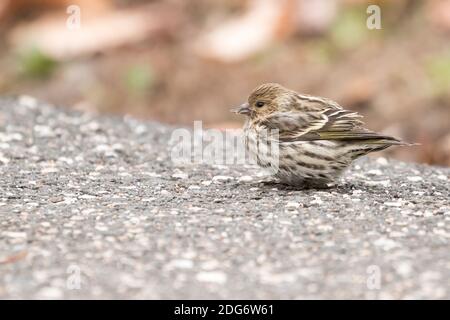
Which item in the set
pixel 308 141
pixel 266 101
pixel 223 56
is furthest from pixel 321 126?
pixel 223 56

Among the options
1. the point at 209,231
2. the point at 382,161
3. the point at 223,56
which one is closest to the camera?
the point at 209,231

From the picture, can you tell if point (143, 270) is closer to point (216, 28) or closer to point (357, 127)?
point (357, 127)

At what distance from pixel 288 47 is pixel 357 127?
209 inches

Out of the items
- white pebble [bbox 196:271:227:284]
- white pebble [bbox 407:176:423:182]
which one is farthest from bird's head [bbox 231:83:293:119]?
white pebble [bbox 196:271:227:284]

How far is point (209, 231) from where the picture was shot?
4848 millimetres

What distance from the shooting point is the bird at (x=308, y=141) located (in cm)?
598

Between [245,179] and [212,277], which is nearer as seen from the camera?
[212,277]

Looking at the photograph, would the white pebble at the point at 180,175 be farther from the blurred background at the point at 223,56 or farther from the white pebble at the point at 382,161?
the blurred background at the point at 223,56

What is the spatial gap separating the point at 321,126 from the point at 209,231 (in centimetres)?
155

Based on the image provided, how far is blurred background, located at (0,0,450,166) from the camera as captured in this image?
395 inches

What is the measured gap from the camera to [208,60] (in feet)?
36.2

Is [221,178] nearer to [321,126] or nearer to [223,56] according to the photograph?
[321,126]

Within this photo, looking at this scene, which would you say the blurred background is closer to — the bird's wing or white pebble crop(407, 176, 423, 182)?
white pebble crop(407, 176, 423, 182)

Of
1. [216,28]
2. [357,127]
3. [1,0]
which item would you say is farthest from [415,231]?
[1,0]
